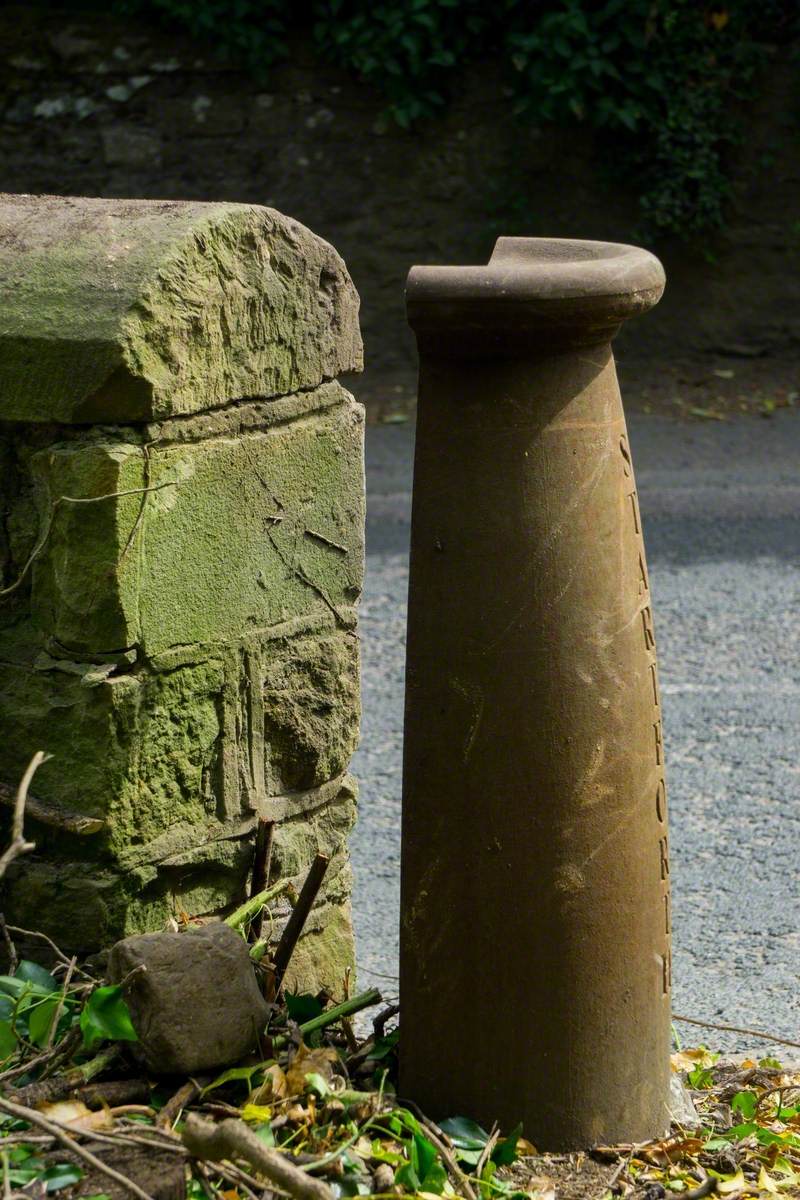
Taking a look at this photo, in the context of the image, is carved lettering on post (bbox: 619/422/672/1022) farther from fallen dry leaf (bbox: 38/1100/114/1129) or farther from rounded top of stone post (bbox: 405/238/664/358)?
fallen dry leaf (bbox: 38/1100/114/1129)

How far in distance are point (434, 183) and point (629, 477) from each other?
7181 mm

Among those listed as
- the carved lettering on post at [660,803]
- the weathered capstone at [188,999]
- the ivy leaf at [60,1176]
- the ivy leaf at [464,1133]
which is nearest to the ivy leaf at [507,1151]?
the ivy leaf at [464,1133]

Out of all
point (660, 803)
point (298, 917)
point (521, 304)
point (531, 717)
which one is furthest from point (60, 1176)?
point (521, 304)

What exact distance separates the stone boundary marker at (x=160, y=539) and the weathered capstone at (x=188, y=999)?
0.48 feet

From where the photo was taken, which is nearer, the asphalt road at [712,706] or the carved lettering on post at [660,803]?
the carved lettering on post at [660,803]

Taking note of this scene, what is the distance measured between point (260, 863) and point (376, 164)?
23.6 feet

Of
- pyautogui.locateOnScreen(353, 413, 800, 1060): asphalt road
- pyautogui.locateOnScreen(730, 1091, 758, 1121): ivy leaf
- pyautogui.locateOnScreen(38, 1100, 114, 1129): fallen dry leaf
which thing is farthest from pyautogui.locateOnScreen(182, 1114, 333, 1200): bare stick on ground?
pyautogui.locateOnScreen(353, 413, 800, 1060): asphalt road

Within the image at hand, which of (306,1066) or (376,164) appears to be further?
(376,164)

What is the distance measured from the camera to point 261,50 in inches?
347

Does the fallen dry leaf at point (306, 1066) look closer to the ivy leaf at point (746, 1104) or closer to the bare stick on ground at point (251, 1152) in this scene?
the bare stick on ground at point (251, 1152)

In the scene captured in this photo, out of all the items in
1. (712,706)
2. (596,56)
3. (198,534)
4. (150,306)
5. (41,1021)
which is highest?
(596,56)

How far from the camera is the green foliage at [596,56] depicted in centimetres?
861

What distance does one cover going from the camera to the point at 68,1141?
5.79 feet

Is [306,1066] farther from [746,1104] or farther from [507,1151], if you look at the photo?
[746,1104]
